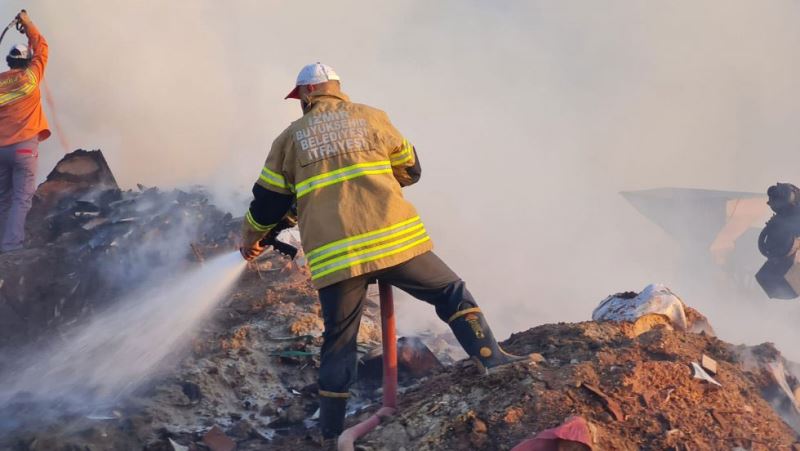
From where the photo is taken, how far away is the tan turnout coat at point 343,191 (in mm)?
3199

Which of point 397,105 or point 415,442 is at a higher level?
point 397,105

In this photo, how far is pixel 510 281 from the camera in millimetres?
9430

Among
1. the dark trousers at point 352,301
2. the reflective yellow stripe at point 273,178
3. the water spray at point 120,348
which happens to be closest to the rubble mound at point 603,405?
the dark trousers at point 352,301

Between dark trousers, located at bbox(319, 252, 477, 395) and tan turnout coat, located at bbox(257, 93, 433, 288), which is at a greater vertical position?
tan turnout coat, located at bbox(257, 93, 433, 288)

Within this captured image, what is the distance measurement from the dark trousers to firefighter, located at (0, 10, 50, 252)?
197 inches

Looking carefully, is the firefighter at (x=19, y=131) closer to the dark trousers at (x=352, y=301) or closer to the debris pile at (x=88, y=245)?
the debris pile at (x=88, y=245)

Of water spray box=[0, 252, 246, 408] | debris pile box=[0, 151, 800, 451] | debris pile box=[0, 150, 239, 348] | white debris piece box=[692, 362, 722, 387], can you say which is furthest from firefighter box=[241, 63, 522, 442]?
debris pile box=[0, 150, 239, 348]

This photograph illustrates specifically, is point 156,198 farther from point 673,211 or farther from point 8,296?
point 673,211

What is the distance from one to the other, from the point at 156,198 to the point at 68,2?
5.80 meters

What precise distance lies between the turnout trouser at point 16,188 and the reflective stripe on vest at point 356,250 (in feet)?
16.6

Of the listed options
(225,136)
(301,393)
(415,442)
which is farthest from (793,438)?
(225,136)

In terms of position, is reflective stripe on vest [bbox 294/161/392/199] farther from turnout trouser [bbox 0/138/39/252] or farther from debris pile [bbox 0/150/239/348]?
turnout trouser [bbox 0/138/39/252]

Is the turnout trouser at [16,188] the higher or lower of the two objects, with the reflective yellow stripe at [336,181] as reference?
higher

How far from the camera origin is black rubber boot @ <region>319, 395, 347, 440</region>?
336 cm
